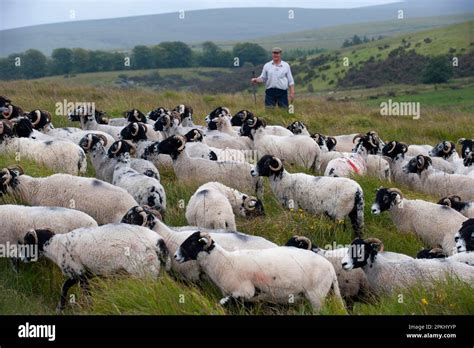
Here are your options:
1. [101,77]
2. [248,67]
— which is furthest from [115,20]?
[101,77]

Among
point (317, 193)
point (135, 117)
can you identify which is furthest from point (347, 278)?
point (135, 117)

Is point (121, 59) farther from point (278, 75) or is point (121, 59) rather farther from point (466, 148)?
point (466, 148)

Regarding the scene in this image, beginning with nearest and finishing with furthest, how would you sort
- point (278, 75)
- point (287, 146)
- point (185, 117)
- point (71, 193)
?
point (71, 193)
point (287, 146)
point (185, 117)
point (278, 75)

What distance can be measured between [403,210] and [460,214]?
0.86 metres

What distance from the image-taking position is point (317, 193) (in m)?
10.9

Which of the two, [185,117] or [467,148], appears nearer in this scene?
[467,148]

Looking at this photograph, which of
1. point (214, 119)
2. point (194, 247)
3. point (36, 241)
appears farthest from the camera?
point (214, 119)

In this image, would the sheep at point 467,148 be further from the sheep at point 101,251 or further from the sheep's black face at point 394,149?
the sheep at point 101,251

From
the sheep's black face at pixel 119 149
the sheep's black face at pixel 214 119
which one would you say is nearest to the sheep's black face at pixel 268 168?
the sheep's black face at pixel 119 149

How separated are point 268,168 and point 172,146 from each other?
2168 mm

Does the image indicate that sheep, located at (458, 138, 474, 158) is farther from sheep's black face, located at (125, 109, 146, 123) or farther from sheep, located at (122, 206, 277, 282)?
sheep, located at (122, 206, 277, 282)

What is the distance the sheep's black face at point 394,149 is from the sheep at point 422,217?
11.9 feet

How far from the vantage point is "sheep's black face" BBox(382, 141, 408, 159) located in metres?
14.6

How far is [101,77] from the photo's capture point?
7331cm
